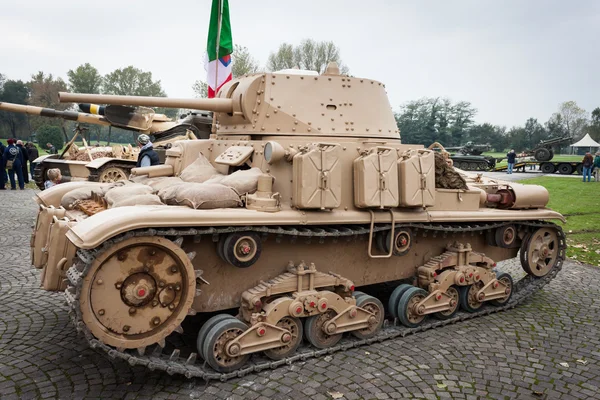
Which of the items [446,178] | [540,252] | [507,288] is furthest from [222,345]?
[540,252]

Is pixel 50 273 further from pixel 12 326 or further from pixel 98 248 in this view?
pixel 12 326

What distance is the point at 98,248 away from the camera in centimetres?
427

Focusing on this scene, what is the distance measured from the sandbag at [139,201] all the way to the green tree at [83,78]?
133 ft

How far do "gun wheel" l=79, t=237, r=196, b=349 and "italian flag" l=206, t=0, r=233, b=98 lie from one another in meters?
7.93

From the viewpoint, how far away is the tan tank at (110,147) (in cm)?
1453

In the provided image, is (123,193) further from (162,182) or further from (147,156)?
(147,156)

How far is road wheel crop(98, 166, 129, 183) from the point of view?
565 inches

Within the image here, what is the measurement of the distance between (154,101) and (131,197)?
175 centimetres

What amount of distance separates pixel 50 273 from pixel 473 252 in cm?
536

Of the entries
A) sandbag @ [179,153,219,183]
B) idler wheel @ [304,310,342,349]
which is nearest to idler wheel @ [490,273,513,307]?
idler wheel @ [304,310,342,349]

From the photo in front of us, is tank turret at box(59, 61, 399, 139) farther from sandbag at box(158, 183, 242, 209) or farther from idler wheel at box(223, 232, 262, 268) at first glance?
idler wheel at box(223, 232, 262, 268)

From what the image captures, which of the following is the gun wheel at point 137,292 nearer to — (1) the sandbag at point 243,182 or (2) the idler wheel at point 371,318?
(1) the sandbag at point 243,182

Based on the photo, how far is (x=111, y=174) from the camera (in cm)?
1452

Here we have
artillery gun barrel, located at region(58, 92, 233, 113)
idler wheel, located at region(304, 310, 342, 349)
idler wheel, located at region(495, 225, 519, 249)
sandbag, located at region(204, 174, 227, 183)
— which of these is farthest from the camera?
idler wheel, located at region(495, 225, 519, 249)
